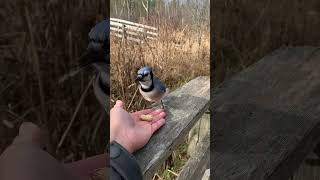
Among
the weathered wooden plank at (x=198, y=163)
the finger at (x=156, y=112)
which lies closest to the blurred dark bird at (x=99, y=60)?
the finger at (x=156, y=112)

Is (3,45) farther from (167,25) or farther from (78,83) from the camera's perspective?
(167,25)

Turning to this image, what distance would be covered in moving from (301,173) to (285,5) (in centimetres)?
32

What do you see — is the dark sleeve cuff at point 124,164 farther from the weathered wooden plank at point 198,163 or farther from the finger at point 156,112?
the weathered wooden plank at point 198,163

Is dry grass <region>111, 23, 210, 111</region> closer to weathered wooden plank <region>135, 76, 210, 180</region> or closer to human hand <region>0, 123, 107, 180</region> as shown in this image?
weathered wooden plank <region>135, 76, 210, 180</region>

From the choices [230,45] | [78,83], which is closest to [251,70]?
[230,45]

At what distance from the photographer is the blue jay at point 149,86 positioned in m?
0.62

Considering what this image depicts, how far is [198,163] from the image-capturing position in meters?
0.81

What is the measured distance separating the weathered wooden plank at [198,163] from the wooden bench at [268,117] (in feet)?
0.25

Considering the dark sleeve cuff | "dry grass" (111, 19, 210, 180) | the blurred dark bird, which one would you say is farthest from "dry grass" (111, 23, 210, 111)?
the blurred dark bird

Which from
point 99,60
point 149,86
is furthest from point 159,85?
point 99,60

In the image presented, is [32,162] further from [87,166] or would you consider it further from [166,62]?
[166,62]

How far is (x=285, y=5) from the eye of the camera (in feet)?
2.82

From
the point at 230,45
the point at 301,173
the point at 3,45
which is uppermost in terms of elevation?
the point at 3,45

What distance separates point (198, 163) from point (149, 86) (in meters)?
0.24
